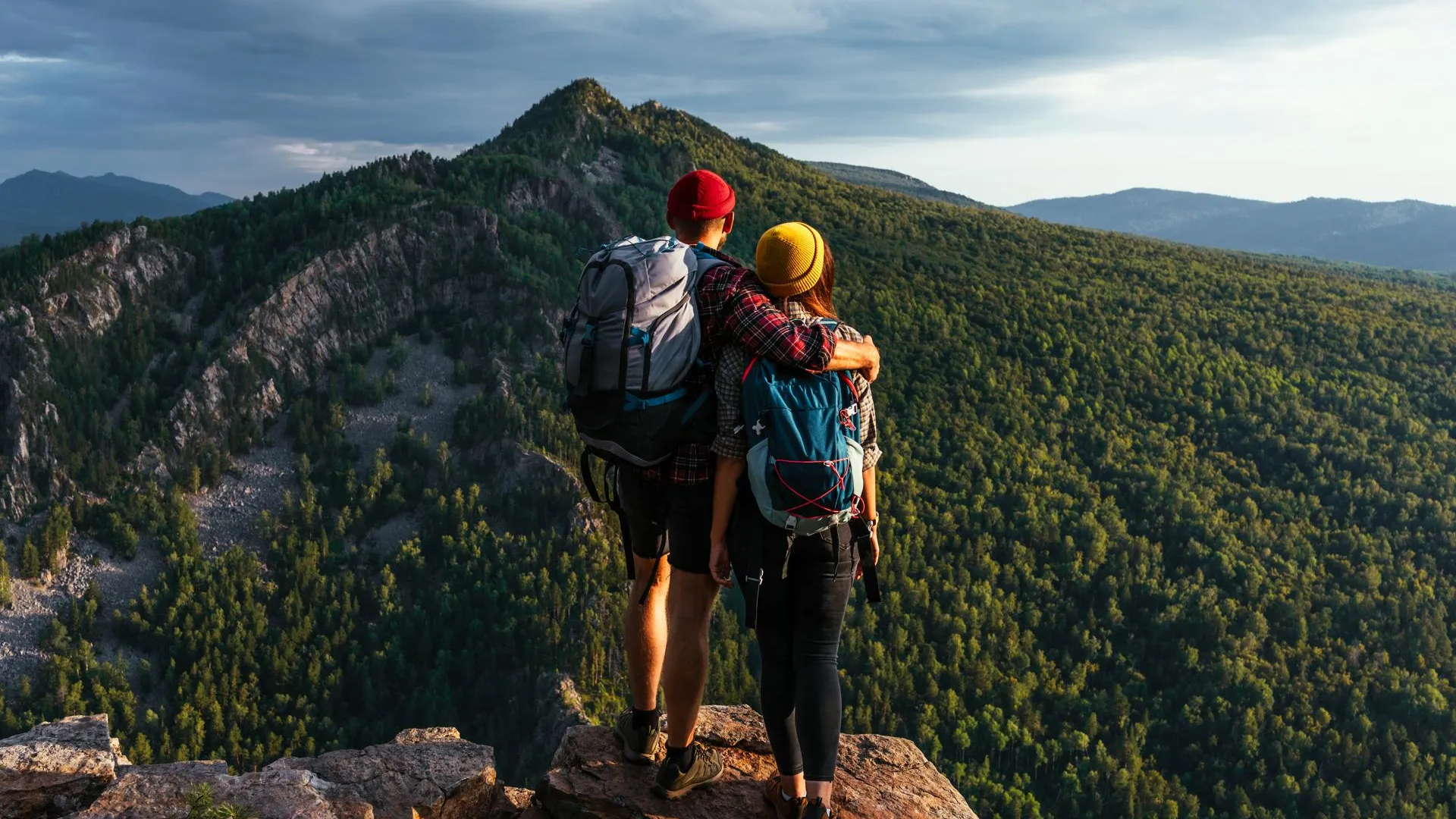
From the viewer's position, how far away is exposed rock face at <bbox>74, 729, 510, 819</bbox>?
8.01m

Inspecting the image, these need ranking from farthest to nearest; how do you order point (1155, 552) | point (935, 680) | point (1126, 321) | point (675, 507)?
point (1126, 321)
point (1155, 552)
point (935, 680)
point (675, 507)

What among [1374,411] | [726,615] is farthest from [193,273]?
[1374,411]

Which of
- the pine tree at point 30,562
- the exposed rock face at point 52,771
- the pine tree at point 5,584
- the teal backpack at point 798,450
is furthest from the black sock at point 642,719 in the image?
the pine tree at point 30,562

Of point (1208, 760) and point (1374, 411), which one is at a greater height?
point (1374, 411)

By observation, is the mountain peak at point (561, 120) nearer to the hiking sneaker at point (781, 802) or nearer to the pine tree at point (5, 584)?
the pine tree at point (5, 584)

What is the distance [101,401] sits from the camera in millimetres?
93188

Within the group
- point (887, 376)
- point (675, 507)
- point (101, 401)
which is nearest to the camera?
point (675, 507)

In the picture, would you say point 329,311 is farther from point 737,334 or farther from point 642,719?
point 737,334

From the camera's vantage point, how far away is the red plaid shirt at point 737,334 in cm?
672

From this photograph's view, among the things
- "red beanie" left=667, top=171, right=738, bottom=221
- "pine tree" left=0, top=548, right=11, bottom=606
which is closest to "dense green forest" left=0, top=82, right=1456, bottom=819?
"pine tree" left=0, top=548, right=11, bottom=606

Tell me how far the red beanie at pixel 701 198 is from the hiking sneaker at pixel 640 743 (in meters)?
4.69

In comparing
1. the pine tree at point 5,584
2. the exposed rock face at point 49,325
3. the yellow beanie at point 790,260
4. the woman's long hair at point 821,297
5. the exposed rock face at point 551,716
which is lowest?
the exposed rock face at point 551,716

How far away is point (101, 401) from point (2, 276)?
56.9ft

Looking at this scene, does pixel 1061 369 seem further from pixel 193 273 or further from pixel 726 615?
pixel 193 273
